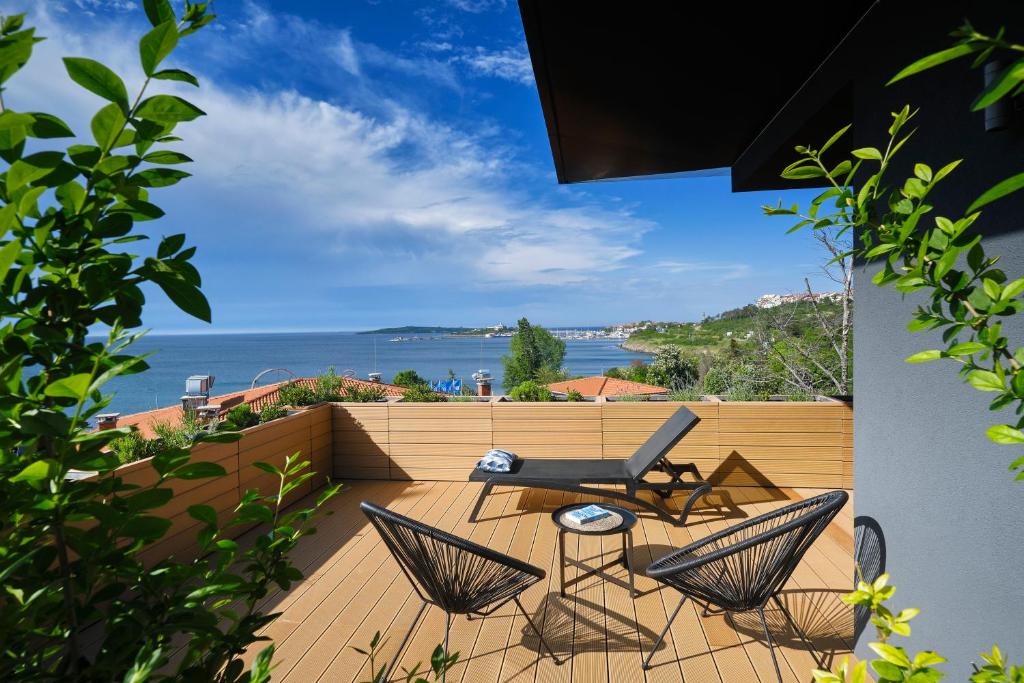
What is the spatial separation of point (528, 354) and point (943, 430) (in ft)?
81.1

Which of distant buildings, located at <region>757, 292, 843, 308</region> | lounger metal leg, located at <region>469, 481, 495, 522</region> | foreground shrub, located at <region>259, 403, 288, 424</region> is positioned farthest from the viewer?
distant buildings, located at <region>757, 292, 843, 308</region>

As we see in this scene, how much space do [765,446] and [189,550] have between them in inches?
195

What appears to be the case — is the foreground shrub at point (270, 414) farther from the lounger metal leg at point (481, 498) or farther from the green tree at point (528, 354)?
the green tree at point (528, 354)

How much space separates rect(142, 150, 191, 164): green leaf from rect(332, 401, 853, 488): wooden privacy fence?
495 cm

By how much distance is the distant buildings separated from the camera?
8008mm

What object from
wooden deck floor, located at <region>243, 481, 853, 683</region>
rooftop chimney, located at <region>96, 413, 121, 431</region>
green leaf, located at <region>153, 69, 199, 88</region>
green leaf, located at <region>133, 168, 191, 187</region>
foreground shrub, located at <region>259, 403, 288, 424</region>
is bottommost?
wooden deck floor, located at <region>243, 481, 853, 683</region>

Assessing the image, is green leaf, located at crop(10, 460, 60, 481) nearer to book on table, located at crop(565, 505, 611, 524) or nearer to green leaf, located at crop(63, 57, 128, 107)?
green leaf, located at crop(63, 57, 128, 107)

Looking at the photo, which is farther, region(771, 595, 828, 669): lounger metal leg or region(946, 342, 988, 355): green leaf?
region(771, 595, 828, 669): lounger metal leg

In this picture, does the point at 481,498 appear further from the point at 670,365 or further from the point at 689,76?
the point at 670,365

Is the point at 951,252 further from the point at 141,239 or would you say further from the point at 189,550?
the point at 189,550

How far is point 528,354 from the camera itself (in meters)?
26.6

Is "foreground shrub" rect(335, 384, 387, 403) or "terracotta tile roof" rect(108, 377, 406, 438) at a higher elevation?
"foreground shrub" rect(335, 384, 387, 403)

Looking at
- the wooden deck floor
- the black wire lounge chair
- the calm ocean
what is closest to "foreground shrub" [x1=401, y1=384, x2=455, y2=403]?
the black wire lounge chair

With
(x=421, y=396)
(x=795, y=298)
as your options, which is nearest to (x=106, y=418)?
(x=421, y=396)
